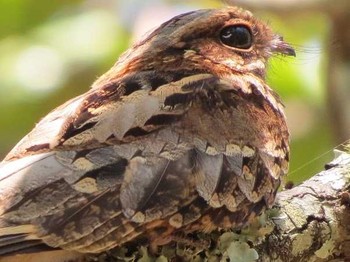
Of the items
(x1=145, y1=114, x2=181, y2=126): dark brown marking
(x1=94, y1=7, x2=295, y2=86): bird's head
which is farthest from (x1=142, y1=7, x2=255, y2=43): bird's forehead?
(x1=145, y1=114, x2=181, y2=126): dark brown marking

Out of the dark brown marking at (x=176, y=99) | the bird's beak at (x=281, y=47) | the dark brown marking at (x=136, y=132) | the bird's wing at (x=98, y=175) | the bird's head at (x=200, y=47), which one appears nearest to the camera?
the bird's wing at (x=98, y=175)

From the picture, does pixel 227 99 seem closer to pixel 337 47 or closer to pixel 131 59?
pixel 131 59

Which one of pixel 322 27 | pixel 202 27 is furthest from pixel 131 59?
pixel 322 27

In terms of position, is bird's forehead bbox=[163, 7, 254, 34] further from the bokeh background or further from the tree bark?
the tree bark

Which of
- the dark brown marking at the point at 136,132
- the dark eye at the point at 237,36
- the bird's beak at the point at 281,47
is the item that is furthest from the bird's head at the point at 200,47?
the dark brown marking at the point at 136,132

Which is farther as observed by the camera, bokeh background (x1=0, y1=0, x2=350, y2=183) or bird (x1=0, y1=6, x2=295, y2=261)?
bokeh background (x1=0, y1=0, x2=350, y2=183)

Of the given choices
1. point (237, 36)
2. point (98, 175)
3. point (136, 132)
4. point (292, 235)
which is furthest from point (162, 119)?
point (237, 36)

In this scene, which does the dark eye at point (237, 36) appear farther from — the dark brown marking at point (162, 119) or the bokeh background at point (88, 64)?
the dark brown marking at point (162, 119)
